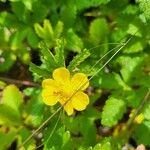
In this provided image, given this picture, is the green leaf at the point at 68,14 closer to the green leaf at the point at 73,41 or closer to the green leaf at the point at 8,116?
the green leaf at the point at 73,41

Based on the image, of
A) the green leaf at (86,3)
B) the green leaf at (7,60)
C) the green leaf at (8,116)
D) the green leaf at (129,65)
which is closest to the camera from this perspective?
the green leaf at (86,3)

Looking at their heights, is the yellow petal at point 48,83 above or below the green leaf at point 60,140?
above

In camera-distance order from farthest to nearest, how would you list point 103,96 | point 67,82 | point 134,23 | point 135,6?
point 103,96
point 135,6
point 134,23
point 67,82

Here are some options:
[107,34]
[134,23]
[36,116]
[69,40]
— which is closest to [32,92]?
[36,116]

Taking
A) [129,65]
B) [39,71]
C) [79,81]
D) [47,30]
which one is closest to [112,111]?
[129,65]

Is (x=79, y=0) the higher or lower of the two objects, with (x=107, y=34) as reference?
higher

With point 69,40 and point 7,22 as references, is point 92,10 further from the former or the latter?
point 7,22

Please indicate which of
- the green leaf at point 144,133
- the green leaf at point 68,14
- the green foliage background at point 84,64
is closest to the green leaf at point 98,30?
the green foliage background at point 84,64
